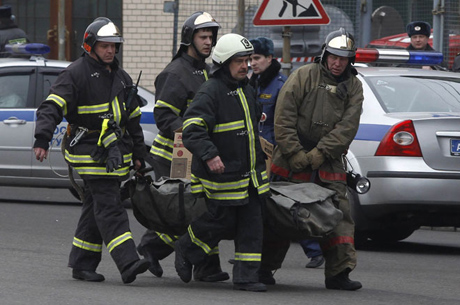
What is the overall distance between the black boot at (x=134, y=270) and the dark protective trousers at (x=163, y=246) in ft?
1.89

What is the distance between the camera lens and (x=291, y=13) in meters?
11.9

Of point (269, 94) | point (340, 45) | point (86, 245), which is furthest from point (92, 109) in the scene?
point (269, 94)

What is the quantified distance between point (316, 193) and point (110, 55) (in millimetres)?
1575

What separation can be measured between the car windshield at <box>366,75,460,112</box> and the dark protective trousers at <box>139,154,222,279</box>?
7.64 feet

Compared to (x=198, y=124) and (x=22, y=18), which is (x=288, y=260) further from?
(x=22, y=18)

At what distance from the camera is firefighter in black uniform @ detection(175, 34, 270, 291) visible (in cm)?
734

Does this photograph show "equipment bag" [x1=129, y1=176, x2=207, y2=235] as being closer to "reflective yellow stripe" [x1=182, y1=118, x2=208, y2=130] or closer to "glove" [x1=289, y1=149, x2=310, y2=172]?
"reflective yellow stripe" [x1=182, y1=118, x2=208, y2=130]

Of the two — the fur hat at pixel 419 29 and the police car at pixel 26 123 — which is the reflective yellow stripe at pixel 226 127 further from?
the fur hat at pixel 419 29

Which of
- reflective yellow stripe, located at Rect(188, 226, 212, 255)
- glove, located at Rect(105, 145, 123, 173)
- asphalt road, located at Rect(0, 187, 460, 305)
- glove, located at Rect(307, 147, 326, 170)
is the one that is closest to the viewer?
asphalt road, located at Rect(0, 187, 460, 305)

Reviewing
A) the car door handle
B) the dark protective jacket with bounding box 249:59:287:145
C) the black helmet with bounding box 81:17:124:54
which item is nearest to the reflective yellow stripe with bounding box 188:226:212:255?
the black helmet with bounding box 81:17:124:54

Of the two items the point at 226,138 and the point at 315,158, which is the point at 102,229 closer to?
the point at 226,138

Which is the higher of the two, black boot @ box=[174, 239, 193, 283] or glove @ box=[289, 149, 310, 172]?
glove @ box=[289, 149, 310, 172]

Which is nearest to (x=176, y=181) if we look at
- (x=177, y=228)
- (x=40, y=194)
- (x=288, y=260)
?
(x=177, y=228)

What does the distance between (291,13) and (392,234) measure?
8.43ft
